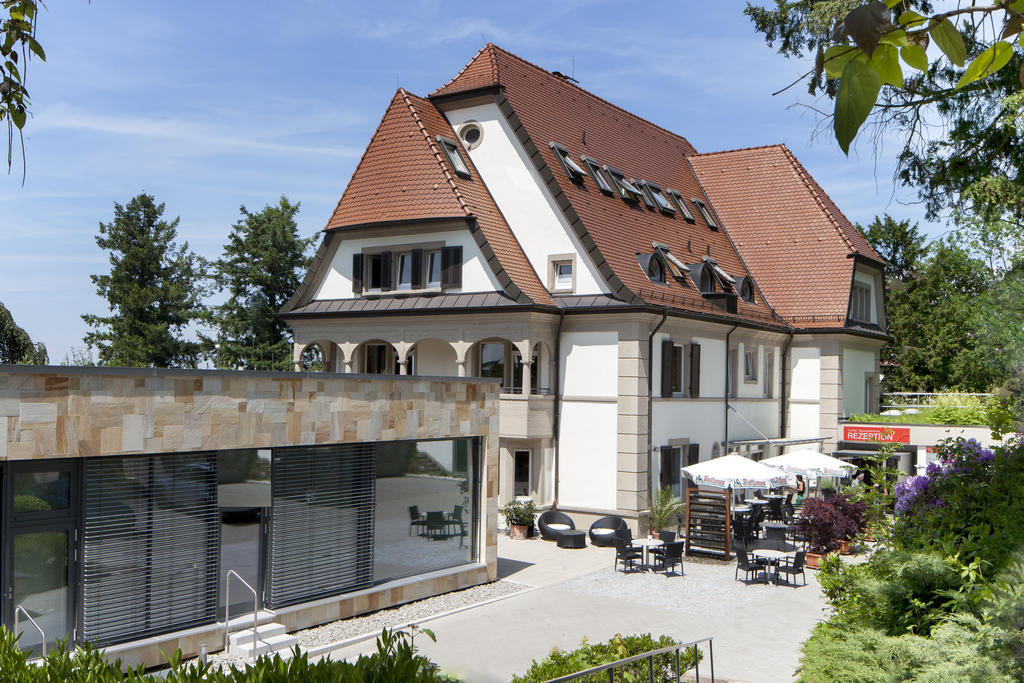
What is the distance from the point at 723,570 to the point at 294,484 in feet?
37.7

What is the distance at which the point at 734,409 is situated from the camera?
105 ft

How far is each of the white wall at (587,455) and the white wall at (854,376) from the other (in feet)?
43.0

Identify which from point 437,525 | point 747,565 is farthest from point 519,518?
point 437,525

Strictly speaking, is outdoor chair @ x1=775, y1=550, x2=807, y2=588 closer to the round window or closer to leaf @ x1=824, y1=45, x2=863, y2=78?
the round window

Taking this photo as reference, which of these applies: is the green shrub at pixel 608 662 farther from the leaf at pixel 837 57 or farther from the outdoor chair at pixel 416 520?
the leaf at pixel 837 57

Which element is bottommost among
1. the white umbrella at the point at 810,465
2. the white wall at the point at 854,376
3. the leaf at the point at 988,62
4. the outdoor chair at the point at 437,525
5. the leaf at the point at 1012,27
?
the outdoor chair at the point at 437,525

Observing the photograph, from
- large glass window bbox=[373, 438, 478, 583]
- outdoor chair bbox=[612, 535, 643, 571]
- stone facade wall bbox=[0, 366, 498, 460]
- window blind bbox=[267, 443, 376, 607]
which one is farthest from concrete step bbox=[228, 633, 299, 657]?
outdoor chair bbox=[612, 535, 643, 571]

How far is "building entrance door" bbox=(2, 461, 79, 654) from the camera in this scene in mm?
11781

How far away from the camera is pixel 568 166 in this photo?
2930 cm

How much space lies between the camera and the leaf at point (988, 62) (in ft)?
8.50

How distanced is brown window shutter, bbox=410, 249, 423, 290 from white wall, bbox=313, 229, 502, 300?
1.14 ft

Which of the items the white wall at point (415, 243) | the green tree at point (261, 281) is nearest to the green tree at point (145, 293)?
the green tree at point (261, 281)

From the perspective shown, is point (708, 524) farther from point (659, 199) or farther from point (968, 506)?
point (968, 506)

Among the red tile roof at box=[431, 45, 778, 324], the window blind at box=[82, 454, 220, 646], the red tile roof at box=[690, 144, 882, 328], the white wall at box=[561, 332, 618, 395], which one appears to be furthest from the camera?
the red tile roof at box=[690, 144, 882, 328]
